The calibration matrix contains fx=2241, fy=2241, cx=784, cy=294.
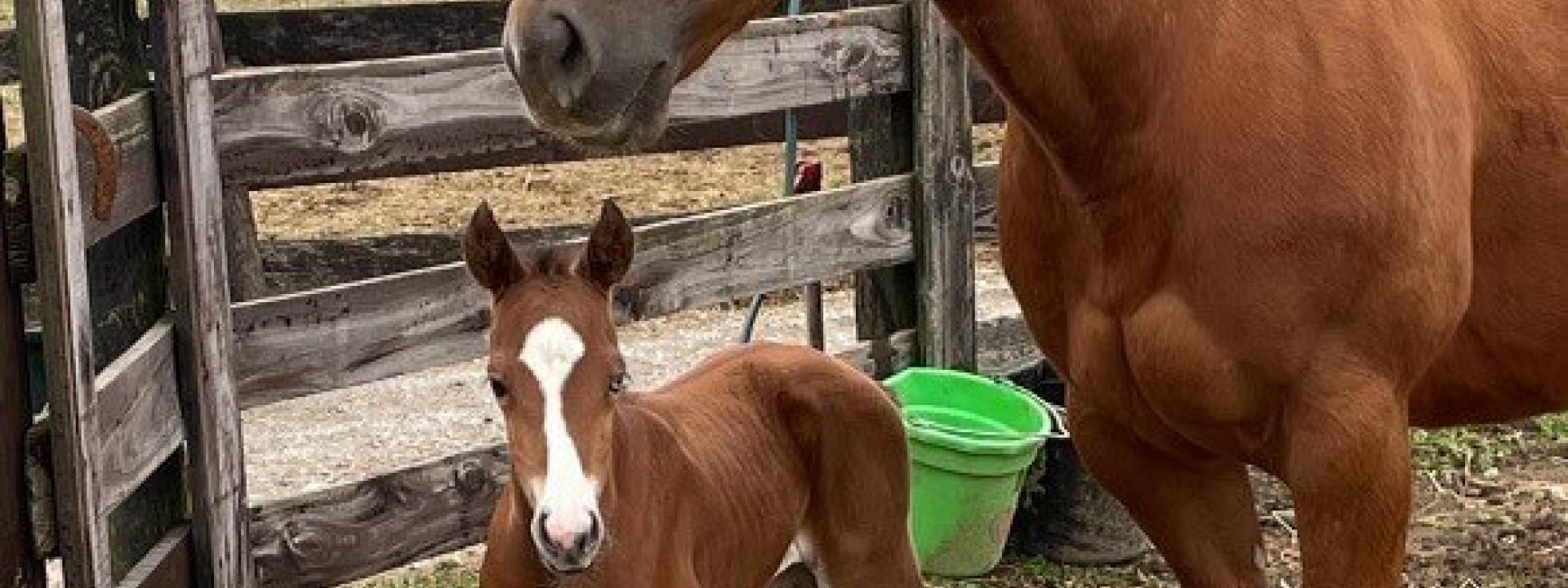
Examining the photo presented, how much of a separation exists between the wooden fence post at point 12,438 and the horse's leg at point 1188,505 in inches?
65.5

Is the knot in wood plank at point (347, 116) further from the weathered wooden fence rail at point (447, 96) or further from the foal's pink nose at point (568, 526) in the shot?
the foal's pink nose at point (568, 526)

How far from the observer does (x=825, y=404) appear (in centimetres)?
449

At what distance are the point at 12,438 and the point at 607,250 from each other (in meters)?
0.98

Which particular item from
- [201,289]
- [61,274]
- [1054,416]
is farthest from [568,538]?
[1054,416]

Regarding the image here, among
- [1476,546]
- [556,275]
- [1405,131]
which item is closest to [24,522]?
[556,275]

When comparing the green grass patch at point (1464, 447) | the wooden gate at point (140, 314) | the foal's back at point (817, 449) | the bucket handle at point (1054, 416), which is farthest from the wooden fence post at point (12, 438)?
the green grass patch at point (1464, 447)

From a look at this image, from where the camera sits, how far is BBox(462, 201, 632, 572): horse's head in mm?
3318

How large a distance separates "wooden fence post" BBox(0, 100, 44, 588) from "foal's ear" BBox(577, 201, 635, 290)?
3.00ft

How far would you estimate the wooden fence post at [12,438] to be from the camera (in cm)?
352

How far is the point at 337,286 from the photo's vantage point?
5.04 meters

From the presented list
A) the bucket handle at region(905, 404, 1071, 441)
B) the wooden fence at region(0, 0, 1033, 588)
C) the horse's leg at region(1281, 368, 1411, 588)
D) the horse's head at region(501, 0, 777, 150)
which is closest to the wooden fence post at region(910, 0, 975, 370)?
the wooden fence at region(0, 0, 1033, 588)

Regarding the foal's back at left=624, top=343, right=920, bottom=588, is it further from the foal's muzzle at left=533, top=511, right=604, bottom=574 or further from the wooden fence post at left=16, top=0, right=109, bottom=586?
the wooden fence post at left=16, top=0, right=109, bottom=586

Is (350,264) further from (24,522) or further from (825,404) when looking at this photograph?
(24,522)

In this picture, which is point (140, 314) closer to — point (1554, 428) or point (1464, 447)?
point (1464, 447)
